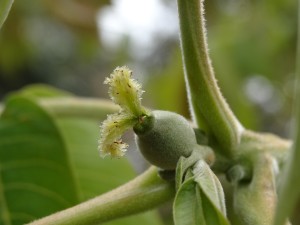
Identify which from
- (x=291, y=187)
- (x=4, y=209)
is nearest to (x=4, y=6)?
(x=291, y=187)

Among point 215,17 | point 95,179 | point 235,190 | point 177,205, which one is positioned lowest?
point 215,17

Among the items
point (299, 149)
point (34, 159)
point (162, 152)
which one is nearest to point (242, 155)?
point (162, 152)

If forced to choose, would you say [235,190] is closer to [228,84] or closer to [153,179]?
[153,179]

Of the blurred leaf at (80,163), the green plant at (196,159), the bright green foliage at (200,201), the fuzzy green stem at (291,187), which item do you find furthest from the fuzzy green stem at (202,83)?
the blurred leaf at (80,163)

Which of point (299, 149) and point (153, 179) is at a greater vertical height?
point (299, 149)

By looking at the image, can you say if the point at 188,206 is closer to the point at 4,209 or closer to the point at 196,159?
the point at 196,159

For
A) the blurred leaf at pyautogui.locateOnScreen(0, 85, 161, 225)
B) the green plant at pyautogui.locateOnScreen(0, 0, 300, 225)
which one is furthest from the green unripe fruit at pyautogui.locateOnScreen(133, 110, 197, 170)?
the blurred leaf at pyautogui.locateOnScreen(0, 85, 161, 225)
